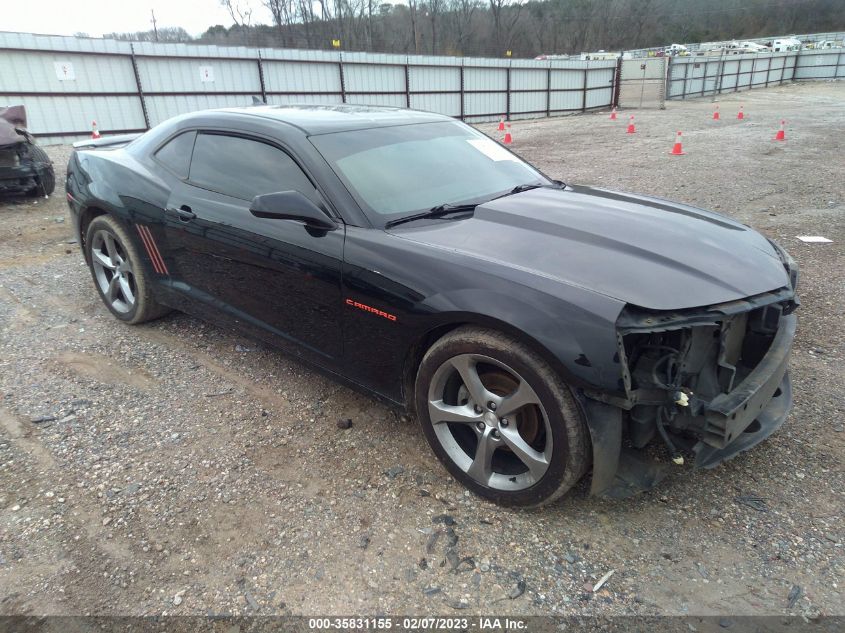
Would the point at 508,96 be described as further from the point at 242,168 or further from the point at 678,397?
the point at 678,397

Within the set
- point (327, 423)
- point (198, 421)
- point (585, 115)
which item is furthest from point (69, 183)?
point (585, 115)

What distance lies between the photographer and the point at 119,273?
4.15 metres

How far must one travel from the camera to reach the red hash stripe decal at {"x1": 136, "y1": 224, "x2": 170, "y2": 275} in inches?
145

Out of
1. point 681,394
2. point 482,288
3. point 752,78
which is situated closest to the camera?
point 681,394

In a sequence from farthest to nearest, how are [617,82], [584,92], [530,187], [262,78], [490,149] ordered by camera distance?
[617,82]
[584,92]
[262,78]
[490,149]
[530,187]

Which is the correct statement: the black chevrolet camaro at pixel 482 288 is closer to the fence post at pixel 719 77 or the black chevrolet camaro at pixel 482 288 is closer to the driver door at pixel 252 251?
the driver door at pixel 252 251

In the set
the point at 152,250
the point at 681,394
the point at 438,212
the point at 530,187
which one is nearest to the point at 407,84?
the point at 152,250

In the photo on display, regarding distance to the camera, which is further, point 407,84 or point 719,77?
point 719,77

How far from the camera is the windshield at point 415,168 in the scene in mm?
2805

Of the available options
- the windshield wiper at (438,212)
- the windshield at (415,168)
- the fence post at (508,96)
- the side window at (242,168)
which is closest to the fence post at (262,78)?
the fence post at (508,96)

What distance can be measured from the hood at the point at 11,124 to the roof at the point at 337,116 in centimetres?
564

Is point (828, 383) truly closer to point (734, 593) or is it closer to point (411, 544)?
point (734, 593)

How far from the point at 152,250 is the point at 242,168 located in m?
1.01

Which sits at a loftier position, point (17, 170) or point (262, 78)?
point (262, 78)
